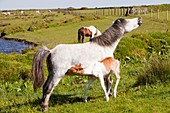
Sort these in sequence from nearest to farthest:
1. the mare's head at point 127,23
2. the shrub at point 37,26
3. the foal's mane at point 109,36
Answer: the foal's mane at point 109,36 < the mare's head at point 127,23 < the shrub at point 37,26

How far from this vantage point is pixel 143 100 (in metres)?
9.10

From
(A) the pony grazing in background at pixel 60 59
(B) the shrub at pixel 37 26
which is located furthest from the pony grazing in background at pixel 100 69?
(B) the shrub at pixel 37 26

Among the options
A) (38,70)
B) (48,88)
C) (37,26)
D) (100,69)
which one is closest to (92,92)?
(100,69)

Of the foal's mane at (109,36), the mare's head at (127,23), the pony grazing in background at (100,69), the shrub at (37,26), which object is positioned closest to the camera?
the pony grazing in background at (100,69)

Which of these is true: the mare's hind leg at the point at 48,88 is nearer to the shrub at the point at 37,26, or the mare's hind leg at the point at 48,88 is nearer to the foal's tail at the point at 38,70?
the foal's tail at the point at 38,70

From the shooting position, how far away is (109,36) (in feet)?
31.1

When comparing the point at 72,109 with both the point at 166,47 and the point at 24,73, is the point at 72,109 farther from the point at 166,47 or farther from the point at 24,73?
the point at 166,47

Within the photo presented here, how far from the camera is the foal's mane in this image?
9359mm

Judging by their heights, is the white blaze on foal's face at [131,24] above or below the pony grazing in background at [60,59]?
above

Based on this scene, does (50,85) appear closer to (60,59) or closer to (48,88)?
(48,88)

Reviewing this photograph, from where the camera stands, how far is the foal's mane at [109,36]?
936 centimetres

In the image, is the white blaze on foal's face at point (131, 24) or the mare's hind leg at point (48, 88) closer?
the mare's hind leg at point (48, 88)

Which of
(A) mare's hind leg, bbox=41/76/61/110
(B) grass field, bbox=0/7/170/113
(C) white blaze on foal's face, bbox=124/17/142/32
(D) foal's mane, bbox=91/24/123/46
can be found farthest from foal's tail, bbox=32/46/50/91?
(C) white blaze on foal's face, bbox=124/17/142/32

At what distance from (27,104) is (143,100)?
9.96ft
